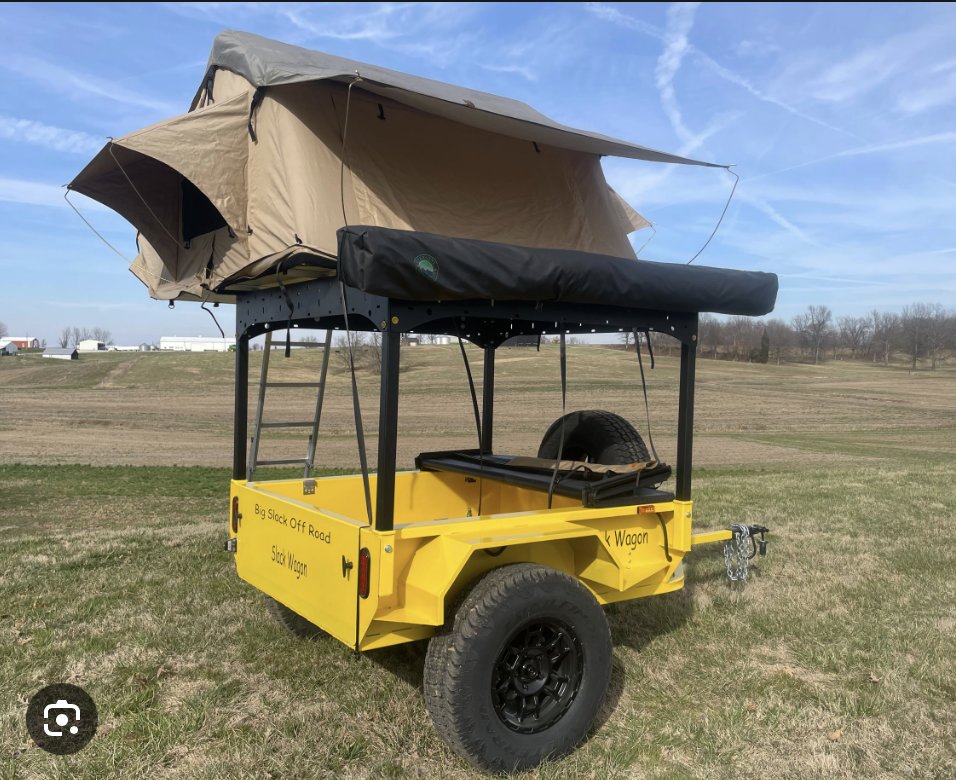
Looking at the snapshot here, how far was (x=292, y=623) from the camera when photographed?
505 cm

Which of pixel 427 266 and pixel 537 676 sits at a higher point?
pixel 427 266

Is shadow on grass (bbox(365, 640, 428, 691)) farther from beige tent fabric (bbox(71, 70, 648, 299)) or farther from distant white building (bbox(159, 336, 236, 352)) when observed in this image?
distant white building (bbox(159, 336, 236, 352))

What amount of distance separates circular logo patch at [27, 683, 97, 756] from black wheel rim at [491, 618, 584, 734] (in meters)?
2.00

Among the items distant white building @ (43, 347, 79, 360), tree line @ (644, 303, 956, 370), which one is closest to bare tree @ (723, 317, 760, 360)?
tree line @ (644, 303, 956, 370)

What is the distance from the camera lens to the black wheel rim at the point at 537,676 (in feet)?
11.7

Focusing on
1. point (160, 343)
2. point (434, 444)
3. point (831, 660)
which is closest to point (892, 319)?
point (434, 444)

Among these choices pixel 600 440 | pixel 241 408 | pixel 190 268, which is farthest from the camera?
pixel 600 440

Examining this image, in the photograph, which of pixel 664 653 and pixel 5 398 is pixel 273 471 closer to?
pixel 664 653

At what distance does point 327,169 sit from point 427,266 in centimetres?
91

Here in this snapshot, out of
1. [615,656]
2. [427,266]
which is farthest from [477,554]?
[615,656]

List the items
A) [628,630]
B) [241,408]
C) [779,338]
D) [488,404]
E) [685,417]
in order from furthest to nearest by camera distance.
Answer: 1. [779,338]
2. [488,404]
3. [628,630]
4. [241,408]
5. [685,417]

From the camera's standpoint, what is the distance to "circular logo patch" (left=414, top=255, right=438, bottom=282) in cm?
329

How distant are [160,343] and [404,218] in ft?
519

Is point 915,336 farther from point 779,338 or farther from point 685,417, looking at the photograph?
point 685,417
